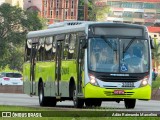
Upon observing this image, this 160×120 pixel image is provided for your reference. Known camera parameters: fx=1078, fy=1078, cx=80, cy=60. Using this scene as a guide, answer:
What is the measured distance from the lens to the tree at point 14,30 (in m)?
142

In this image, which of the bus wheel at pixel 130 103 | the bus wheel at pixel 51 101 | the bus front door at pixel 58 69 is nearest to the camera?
the bus wheel at pixel 130 103

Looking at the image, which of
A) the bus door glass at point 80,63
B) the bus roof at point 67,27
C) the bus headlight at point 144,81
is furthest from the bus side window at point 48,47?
the bus headlight at point 144,81

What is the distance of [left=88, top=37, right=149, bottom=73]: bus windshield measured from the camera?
32.6 m

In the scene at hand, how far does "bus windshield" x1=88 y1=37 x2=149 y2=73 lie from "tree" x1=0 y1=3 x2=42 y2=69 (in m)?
108

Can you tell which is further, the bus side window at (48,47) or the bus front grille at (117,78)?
the bus side window at (48,47)

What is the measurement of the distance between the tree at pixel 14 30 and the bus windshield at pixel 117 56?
107641mm

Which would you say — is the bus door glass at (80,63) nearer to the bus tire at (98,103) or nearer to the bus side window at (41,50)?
the bus tire at (98,103)

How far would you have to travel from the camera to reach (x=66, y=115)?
78.4 feet

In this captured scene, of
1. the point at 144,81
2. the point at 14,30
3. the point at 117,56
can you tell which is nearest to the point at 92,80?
the point at 117,56

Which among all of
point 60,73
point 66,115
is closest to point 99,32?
point 60,73

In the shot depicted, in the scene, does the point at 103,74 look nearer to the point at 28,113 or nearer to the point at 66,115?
the point at 66,115

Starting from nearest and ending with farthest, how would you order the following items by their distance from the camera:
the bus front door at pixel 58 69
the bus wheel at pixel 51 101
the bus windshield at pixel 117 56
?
1. the bus windshield at pixel 117 56
2. the bus front door at pixel 58 69
3. the bus wheel at pixel 51 101

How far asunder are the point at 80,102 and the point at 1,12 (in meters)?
117

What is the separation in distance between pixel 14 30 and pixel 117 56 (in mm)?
113758
